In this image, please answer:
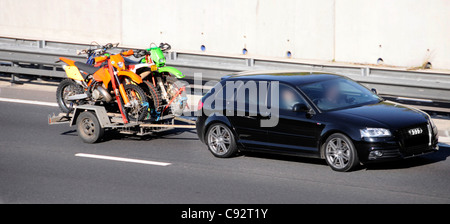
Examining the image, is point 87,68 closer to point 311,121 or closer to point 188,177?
point 188,177

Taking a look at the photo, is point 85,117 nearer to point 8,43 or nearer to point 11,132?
point 11,132

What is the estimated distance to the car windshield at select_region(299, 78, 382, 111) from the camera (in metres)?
10.5

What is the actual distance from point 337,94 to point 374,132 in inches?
51.6

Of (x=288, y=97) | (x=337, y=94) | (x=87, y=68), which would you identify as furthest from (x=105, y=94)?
(x=337, y=94)

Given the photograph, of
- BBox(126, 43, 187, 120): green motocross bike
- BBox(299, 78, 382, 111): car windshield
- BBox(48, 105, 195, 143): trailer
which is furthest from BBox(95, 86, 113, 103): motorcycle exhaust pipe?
BBox(299, 78, 382, 111): car windshield

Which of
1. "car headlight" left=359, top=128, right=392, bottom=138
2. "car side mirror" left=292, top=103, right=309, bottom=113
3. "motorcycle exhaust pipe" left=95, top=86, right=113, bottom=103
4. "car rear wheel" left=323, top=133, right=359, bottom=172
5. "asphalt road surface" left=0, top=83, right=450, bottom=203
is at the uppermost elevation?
"motorcycle exhaust pipe" left=95, top=86, right=113, bottom=103

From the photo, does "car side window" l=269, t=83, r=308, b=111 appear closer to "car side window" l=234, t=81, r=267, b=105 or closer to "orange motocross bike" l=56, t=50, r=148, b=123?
"car side window" l=234, t=81, r=267, b=105

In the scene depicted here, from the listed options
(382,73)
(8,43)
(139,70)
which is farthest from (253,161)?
(8,43)

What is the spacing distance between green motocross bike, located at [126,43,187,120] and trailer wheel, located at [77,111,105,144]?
3.15 ft

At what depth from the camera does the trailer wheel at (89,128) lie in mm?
12453

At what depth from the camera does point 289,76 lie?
11258 mm

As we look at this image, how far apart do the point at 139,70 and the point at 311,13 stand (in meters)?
7.13

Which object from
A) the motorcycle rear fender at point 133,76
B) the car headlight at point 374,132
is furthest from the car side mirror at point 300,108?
the motorcycle rear fender at point 133,76

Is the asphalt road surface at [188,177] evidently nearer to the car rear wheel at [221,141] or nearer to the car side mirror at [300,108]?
the car rear wheel at [221,141]
